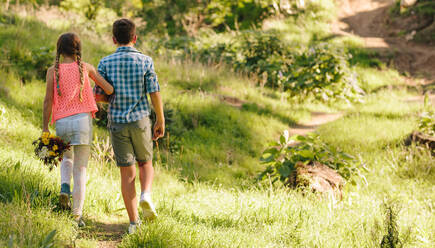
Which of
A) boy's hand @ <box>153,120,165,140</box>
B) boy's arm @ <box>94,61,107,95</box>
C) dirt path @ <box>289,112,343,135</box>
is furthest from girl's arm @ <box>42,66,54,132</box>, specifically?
dirt path @ <box>289,112,343,135</box>

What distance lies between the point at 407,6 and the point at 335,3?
3.61 metres

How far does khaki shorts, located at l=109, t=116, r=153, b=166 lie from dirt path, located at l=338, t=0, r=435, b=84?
1222 centimetres

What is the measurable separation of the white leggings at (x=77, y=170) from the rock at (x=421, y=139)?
510cm

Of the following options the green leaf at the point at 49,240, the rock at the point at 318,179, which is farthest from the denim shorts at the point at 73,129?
the rock at the point at 318,179

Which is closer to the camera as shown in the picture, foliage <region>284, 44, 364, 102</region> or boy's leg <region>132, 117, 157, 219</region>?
boy's leg <region>132, 117, 157, 219</region>

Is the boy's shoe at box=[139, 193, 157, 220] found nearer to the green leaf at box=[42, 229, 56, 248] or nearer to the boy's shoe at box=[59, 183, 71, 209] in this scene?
the boy's shoe at box=[59, 183, 71, 209]

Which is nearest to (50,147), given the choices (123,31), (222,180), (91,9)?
(123,31)

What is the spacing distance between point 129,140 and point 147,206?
0.55 m

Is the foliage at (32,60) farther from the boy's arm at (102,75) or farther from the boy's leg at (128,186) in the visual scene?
the boy's leg at (128,186)

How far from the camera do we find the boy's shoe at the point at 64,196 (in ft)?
10.6

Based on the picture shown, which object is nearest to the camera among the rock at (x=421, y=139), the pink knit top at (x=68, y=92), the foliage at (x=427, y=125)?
the pink knit top at (x=68, y=92)

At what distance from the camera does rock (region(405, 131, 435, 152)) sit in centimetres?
624

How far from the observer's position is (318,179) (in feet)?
15.6

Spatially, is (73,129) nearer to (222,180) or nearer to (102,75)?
(102,75)
